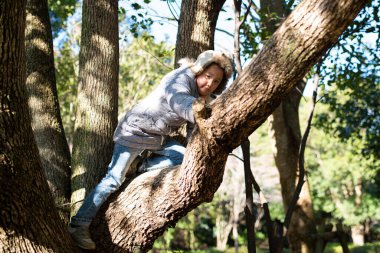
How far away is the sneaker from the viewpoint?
113 inches

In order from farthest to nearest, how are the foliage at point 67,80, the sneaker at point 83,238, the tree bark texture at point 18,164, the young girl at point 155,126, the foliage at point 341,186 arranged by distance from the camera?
the foliage at point 341,186 → the foliage at point 67,80 → the young girl at point 155,126 → the sneaker at point 83,238 → the tree bark texture at point 18,164

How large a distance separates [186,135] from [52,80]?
55.8 inches

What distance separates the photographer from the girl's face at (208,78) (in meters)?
3.13

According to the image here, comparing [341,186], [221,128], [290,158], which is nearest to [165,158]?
[221,128]

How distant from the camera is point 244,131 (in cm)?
235

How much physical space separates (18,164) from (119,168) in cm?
88

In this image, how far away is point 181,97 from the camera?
2809 millimetres

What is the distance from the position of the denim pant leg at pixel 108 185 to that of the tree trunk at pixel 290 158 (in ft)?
12.8


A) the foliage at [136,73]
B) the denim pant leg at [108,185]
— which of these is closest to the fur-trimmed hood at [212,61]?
the denim pant leg at [108,185]

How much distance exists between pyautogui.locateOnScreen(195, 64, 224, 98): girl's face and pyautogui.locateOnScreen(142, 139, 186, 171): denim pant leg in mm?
436

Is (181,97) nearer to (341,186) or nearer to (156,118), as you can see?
(156,118)

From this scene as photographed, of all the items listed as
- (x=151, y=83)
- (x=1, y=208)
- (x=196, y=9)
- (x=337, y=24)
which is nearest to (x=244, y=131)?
(x=337, y=24)

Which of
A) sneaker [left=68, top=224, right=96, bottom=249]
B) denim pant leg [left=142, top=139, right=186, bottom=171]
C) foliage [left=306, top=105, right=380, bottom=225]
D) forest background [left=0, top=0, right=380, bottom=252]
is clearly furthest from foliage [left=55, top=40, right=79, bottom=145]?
foliage [left=306, top=105, right=380, bottom=225]

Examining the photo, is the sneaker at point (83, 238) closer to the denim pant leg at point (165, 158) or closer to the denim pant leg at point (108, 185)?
the denim pant leg at point (108, 185)
